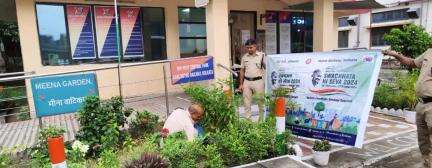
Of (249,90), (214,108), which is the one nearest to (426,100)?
(214,108)

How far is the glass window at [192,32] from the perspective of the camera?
9344mm

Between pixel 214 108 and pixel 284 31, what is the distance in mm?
7876

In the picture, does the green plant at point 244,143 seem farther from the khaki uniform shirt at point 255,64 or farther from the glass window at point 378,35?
the glass window at point 378,35

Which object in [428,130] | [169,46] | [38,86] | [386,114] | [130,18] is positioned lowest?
[386,114]

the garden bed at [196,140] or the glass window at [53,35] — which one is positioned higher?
the glass window at [53,35]

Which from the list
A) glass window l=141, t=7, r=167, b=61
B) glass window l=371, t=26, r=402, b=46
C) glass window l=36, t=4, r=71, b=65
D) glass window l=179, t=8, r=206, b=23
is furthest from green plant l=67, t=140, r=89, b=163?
glass window l=371, t=26, r=402, b=46

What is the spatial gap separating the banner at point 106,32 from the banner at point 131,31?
0.78 feet

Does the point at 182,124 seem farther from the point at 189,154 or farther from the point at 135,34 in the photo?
the point at 135,34

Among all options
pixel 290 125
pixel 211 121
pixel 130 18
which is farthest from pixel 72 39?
pixel 290 125

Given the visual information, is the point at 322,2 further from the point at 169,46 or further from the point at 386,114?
the point at 169,46

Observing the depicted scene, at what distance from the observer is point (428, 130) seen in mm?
3932

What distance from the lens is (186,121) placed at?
410cm

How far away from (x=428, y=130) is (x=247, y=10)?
287 inches

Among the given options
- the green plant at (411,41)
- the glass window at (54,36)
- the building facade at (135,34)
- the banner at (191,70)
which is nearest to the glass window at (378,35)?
the green plant at (411,41)
